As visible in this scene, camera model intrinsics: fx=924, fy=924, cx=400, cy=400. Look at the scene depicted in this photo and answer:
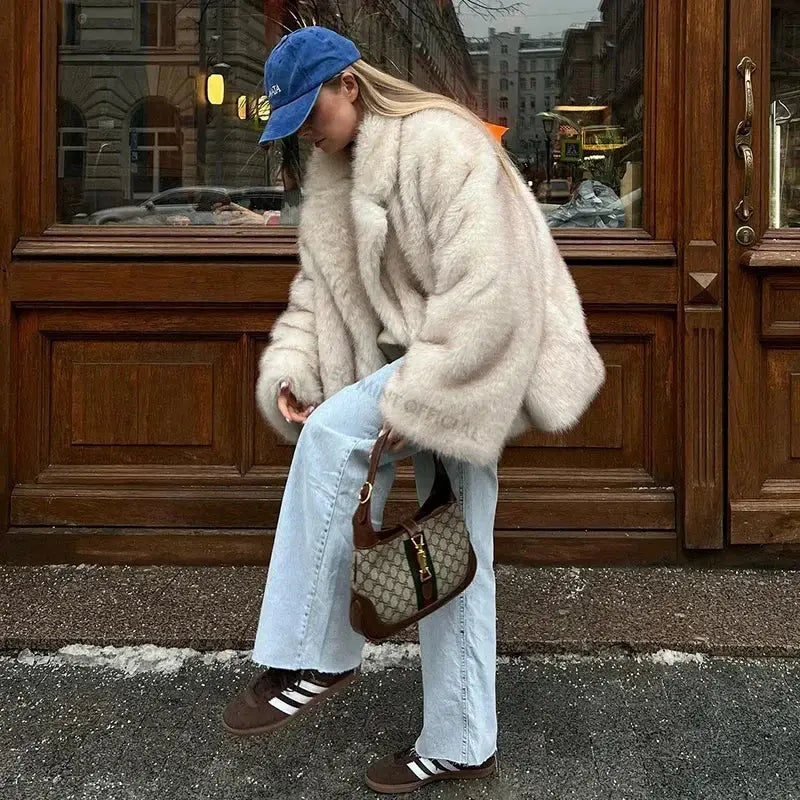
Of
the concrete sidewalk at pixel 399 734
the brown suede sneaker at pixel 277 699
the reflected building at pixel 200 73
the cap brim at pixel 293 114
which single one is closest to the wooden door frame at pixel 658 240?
the reflected building at pixel 200 73

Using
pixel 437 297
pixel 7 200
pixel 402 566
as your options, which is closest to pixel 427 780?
pixel 402 566

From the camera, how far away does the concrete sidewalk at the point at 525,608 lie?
3.26m

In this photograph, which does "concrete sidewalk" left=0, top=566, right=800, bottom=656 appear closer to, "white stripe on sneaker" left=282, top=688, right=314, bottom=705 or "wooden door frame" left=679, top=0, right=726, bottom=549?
"wooden door frame" left=679, top=0, right=726, bottom=549

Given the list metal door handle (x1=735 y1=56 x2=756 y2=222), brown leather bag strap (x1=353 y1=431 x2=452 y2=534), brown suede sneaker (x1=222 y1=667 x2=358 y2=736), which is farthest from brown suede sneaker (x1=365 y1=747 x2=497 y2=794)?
metal door handle (x1=735 y1=56 x2=756 y2=222)

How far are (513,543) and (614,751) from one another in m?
1.47

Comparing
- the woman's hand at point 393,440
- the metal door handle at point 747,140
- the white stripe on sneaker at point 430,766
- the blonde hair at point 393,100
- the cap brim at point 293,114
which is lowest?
the white stripe on sneaker at point 430,766

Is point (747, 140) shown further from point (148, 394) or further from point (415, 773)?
point (415, 773)

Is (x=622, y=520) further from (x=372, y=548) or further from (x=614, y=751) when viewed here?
(x=372, y=548)

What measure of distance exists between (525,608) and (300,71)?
2.22 meters

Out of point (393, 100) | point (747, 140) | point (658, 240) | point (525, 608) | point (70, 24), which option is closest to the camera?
point (393, 100)

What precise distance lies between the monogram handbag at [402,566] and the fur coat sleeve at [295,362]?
0.42 m

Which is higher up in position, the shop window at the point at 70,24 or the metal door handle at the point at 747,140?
the shop window at the point at 70,24

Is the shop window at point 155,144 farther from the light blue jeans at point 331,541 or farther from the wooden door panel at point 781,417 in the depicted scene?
the wooden door panel at point 781,417

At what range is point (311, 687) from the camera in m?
2.14
